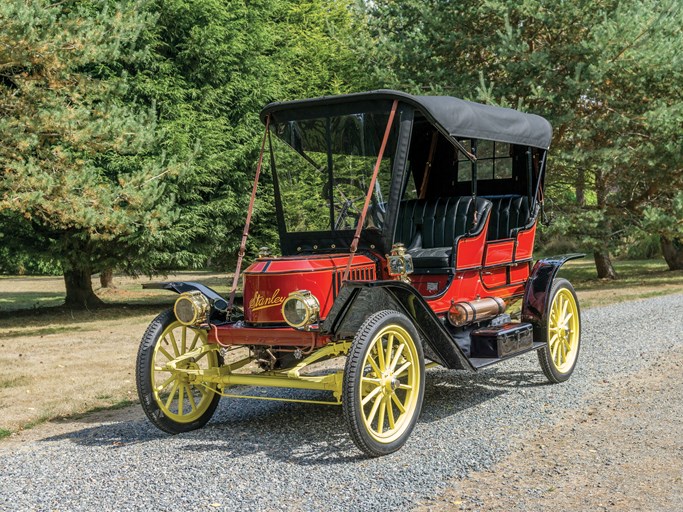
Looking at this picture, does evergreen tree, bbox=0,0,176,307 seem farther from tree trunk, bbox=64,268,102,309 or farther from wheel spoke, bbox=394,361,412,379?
wheel spoke, bbox=394,361,412,379

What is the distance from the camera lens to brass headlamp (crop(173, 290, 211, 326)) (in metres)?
6.04

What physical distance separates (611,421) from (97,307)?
15347 mm

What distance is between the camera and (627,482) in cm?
473

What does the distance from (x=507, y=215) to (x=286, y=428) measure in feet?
10.7

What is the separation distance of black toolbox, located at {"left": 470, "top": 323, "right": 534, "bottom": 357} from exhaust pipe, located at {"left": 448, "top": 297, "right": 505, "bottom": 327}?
0.13 m

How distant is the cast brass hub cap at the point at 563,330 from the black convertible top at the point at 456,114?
1584 millimetres

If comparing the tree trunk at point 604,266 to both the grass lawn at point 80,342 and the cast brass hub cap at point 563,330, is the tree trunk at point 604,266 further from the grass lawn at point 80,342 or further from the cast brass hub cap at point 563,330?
the cast brass hub cap at point 563,330

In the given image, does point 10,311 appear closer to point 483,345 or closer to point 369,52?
point 369,52

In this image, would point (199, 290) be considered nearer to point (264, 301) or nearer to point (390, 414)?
point (264, 301)

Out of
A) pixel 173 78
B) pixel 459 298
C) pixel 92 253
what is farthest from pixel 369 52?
pixel 459 298

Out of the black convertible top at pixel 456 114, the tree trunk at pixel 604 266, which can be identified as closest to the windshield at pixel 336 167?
the black convertible top at pixel 456 114

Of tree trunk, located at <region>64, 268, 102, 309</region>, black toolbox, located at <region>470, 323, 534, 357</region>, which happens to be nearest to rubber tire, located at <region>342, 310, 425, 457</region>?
black toolbox, located at <region>470, 323, 534, 357</region>

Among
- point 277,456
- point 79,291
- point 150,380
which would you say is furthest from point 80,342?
point 277,456

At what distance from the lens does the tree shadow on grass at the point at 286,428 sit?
553 centimetres
